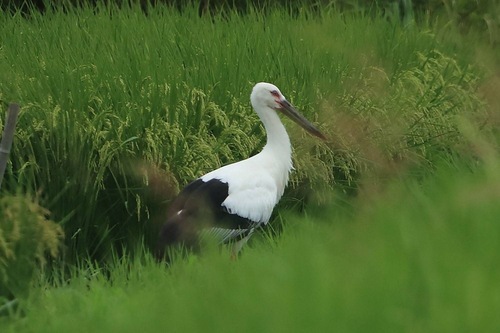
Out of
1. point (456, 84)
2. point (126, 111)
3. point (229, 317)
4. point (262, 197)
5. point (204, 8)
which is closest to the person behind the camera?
point (229, 317)

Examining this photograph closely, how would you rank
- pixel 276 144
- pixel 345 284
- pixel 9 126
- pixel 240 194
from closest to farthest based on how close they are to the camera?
1. pixel 345 284
2. pixel 9 126
3. pixel 240 194
4. pixel 276 144

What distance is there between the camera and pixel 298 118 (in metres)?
5.93

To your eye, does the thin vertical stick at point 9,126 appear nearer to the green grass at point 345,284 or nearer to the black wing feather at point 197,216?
the green grass at point 345,284

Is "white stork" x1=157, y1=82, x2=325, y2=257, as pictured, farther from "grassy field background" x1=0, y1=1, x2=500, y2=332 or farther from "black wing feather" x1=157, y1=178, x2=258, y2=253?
"grassy field background" x1=0, y1=1, x2=500, y2=332

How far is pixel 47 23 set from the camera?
25.0 feet

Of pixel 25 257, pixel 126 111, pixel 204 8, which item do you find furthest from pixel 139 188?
pixel 204 8

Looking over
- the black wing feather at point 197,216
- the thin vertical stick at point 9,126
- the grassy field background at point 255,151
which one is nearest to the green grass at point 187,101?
the grassy field background at point 255,151

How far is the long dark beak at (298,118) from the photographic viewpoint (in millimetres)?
5887

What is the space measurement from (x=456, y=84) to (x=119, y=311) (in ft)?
12.9

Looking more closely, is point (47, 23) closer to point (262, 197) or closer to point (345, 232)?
point (262, 197)

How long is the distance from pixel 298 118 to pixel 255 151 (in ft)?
1.45

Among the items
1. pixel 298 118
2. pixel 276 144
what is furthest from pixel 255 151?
pixel 276 144

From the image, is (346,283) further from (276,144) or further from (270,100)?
(270,100)

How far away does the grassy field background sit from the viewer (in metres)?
3.17
